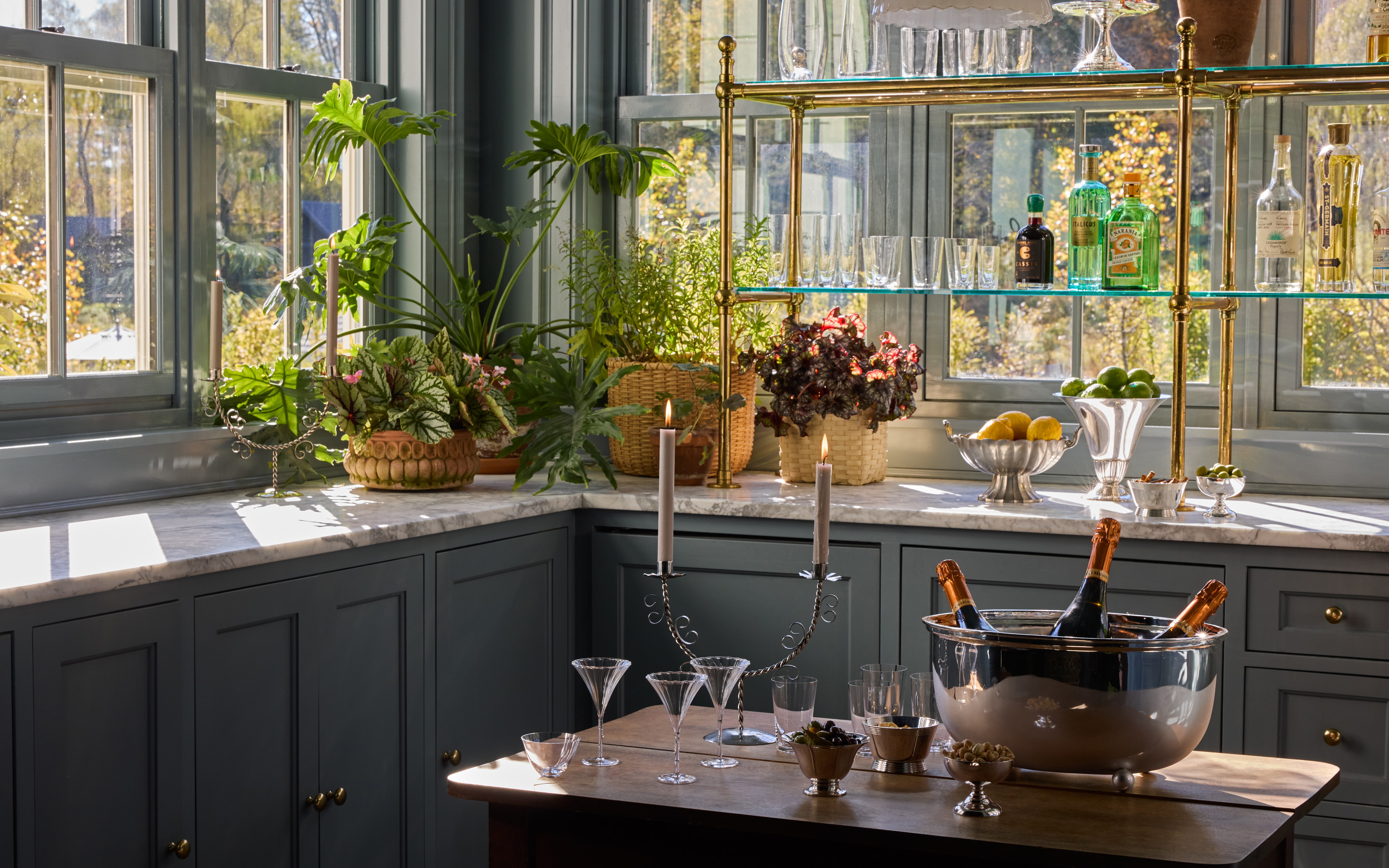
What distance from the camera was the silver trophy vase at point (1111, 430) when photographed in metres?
3.21

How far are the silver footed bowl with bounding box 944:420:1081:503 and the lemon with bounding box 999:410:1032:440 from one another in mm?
36

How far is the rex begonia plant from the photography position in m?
3.40

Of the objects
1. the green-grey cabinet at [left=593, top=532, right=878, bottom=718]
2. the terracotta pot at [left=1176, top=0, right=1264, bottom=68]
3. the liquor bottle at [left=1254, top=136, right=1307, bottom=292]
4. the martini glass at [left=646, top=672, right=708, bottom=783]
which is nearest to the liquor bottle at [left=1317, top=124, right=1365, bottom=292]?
the liquor bottle at [left=1254, top=136, right=1307, bottom=292]

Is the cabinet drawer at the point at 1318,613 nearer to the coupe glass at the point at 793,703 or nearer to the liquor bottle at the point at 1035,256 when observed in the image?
the liquor bottle at the point at 1035,256

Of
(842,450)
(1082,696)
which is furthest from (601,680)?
(842,450)

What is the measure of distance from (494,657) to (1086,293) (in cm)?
156

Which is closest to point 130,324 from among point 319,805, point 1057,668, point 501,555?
point 501,555

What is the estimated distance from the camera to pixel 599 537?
3334mm

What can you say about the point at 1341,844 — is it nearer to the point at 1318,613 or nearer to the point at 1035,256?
the point at 1318,613

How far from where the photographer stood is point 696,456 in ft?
11.5

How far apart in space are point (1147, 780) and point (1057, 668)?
0.21 meters

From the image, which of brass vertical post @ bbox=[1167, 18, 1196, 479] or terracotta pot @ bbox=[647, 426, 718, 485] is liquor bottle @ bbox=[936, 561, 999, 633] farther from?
terracotta pot @ bbox=[647, 426, 718, 485]

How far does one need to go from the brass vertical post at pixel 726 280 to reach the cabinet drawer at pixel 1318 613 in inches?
47.5

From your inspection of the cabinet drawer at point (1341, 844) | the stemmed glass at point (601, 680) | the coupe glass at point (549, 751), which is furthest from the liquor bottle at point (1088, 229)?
the coupe glass at point (549, 751)
